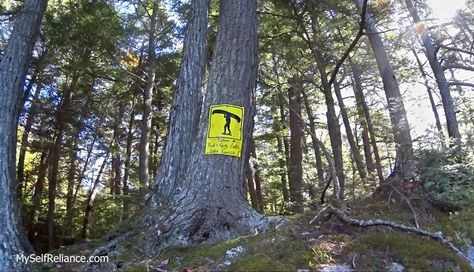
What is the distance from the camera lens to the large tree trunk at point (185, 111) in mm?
4863

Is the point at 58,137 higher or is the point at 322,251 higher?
the point at 58,137

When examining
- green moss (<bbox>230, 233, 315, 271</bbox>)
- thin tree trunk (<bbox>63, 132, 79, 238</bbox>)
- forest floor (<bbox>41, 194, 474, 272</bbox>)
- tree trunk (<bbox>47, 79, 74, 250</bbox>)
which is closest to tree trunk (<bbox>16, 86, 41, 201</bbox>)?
tree trunk (<bbox>47, 79, 74, 250</bbox>)

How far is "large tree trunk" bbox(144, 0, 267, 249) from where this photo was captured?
3824mm

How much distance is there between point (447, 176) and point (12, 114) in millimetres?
5183

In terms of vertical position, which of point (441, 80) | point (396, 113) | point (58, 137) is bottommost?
point (396, 113)

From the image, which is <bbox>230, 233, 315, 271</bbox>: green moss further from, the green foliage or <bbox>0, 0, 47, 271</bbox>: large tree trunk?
<bbox>0, 0, 47, 271</bbox>: large tree trunk

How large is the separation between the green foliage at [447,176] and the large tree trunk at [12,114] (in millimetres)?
4416

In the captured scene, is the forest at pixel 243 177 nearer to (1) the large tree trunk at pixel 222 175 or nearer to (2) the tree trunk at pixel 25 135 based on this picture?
(1) the large tree trunk at pixel 222 175

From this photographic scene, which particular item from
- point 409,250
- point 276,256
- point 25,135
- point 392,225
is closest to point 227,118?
point 276,256

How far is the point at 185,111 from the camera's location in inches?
215

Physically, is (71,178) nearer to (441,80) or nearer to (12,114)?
(12,114)

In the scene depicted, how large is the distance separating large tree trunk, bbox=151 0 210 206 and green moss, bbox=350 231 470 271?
2.29m

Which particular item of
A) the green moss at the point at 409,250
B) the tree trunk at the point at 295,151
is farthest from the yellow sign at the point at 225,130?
the tree trunk at the point at 295,151

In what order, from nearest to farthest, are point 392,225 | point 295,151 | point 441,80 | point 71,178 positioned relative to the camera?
point 392,225 < point 441,80 < point 295,151 < point 71,178
